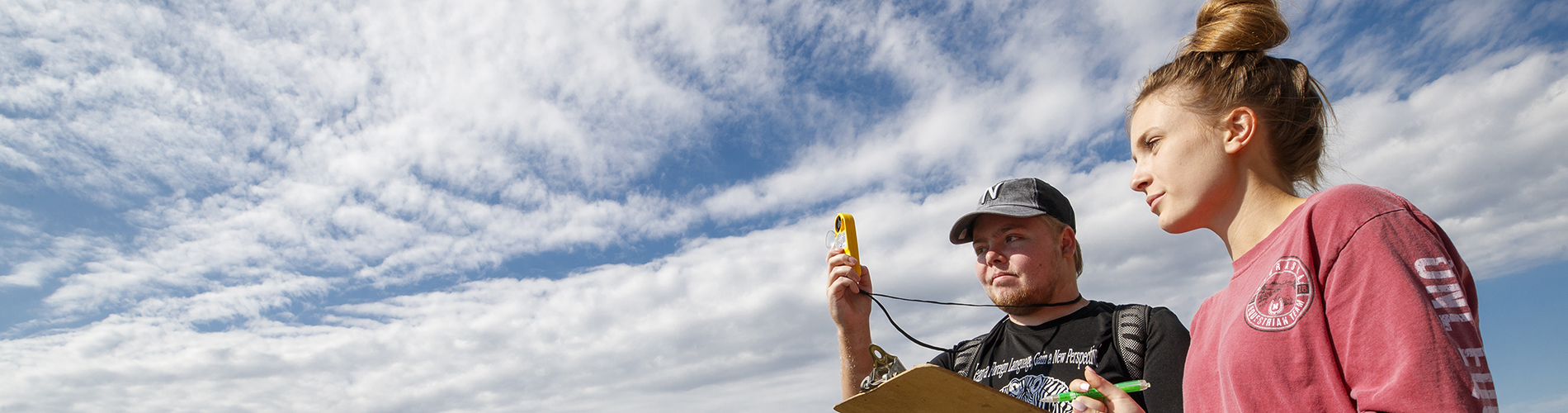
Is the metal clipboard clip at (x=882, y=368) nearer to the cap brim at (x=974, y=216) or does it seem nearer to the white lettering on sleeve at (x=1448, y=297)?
the cap brim at (x=974, y=216)

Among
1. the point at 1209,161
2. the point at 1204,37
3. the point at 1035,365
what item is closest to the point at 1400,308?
the point at 1209,161

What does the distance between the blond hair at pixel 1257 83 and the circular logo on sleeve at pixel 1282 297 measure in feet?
1.61

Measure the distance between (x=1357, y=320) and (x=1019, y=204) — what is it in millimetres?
2753

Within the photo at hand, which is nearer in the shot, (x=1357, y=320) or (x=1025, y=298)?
(x=1357, y=320)

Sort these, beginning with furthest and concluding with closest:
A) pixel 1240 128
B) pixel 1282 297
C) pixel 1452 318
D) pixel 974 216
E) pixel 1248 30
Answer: pixel 974 216 < pixel 1248 30 < pixel 1240 128 < pixel 1282 297 < pixel 1452 318

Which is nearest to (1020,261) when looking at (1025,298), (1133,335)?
(1025,298)

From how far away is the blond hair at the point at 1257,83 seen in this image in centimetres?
218

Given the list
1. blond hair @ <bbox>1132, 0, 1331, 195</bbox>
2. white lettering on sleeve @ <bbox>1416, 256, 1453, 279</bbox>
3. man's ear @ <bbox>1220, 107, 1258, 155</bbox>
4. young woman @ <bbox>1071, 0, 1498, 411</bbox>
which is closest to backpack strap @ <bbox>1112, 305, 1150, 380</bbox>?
young woman @ <bbox>1071, 0, 1498, 411</bbox>

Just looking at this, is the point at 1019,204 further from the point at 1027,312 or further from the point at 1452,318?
the point at 1452,318

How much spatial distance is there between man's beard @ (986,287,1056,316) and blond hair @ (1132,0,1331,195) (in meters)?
1.76

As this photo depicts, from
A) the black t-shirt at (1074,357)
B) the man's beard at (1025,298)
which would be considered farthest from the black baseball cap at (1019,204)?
the black t-shirt at (1074,357)

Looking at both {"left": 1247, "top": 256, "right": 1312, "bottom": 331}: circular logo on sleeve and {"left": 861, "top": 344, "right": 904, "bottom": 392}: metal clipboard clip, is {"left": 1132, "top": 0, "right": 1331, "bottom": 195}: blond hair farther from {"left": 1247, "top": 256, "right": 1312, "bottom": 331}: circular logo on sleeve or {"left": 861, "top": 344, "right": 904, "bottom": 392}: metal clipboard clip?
{"left": 861, "top": 344, "right": 904, "bottom": 392}: metal clipboard clip

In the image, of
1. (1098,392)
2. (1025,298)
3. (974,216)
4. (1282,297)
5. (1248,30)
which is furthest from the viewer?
(974,216)

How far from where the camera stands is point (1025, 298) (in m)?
4.12
